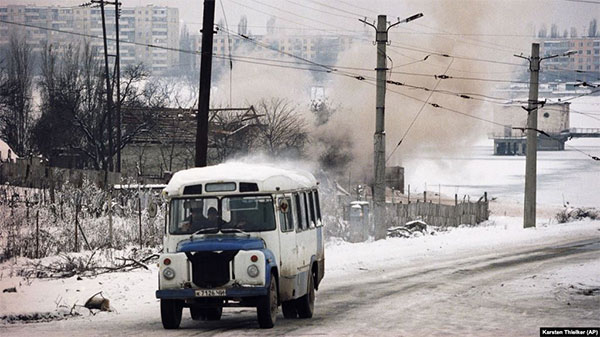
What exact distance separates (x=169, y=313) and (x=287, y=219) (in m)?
2.58

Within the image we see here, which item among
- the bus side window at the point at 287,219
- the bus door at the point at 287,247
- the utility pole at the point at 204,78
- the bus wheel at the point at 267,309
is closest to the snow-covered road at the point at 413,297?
the bus wheel at the point at 267,309

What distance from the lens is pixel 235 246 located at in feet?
52.1

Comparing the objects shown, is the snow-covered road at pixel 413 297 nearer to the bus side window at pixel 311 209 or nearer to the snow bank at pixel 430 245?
the snow bank at pixel 430 245

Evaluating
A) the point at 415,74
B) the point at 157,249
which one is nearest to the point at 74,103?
the point at 415,74

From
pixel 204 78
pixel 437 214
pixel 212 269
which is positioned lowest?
pixel 437 214

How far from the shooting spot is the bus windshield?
16.6 metres

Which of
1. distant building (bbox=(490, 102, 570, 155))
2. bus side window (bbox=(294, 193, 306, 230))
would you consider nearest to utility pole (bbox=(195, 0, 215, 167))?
bus side window (bbox=(294, 193, 306, 230))

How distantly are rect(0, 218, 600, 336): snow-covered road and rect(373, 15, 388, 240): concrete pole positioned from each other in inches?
96.4

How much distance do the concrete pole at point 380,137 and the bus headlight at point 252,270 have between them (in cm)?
2088

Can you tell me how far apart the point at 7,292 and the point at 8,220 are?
14058 millimetres

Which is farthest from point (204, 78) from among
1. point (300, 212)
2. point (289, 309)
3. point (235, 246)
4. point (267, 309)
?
point (267, 309)

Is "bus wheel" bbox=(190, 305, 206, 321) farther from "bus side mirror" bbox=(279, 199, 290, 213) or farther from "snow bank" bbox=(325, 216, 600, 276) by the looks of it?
"snow bank" bbox=(325, 216, 600, 276)

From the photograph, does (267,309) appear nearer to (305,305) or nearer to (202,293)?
(202,293)

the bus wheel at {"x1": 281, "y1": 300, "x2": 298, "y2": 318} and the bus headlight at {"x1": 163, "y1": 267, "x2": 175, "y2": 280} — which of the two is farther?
the bus wheel at {"x1": 281, "y1": 300, "x2": 298, "y2": 318}
